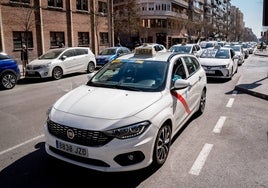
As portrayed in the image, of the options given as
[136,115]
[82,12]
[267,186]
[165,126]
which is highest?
[82,12]

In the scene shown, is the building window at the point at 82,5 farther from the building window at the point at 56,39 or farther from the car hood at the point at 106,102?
the car hood at the point at 106,102

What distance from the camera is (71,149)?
382 cm

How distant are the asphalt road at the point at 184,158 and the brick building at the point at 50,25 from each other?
569 inches

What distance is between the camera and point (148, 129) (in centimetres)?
392

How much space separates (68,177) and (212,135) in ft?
10.4

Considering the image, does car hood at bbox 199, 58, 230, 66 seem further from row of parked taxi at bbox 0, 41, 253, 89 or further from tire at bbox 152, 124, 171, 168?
tire at bbox 152, 124, 171, 168

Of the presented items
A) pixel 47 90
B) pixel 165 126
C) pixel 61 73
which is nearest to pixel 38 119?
pixel 165 126

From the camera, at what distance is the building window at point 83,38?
30683 millimetres

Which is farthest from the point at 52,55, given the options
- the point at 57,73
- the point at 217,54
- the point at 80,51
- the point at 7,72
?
the point at 217,54

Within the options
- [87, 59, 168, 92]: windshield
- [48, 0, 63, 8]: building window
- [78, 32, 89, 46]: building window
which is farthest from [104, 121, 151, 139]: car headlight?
[78, 32, 89, 46]: building window

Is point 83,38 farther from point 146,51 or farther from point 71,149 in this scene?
point 71,149

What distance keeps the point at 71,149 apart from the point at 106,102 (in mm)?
847

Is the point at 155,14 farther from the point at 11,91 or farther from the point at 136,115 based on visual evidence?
the point at 136,115

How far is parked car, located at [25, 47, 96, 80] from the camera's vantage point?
47.2 feet
